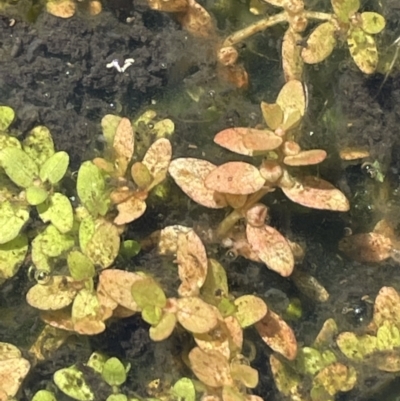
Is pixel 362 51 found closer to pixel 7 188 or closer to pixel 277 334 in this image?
pixel 277 334

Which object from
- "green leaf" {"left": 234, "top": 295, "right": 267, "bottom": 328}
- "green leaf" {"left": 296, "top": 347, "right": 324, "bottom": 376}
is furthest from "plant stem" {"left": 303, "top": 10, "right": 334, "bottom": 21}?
"green leaf" {"left": 296, "top": 347, "right": 324, "bottom": 376}

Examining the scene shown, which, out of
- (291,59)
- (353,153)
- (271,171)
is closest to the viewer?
(271,171)

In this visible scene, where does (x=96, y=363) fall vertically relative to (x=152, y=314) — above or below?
below

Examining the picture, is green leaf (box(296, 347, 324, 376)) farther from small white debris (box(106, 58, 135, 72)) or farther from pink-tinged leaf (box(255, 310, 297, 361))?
small white debris (box(106, 58, 135, 72))

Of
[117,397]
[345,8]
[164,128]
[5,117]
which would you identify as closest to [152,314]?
[117,397]

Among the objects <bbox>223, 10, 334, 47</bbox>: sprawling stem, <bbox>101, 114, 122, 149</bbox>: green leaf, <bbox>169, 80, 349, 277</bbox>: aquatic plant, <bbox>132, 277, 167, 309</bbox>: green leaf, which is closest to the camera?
<bbox>132, 277, 167, 309</bbox>: green leaf

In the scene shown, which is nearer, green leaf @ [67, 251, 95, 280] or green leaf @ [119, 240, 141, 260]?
green leaf @ [67, 251, 95, 280]
